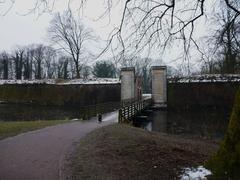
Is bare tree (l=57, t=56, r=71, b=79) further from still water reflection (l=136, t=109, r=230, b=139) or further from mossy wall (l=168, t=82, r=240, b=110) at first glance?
still water reflection (l=136, t=109, r=230, b=139)

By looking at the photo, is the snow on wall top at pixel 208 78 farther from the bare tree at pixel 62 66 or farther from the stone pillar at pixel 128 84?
the bare tree at pixel 62 66

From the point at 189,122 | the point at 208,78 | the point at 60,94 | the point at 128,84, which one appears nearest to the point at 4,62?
the point at 60,94

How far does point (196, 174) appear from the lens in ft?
25.6

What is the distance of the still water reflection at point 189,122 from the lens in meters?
31.2

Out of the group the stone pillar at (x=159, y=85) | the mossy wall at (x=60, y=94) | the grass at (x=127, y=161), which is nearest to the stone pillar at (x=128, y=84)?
the stone pillar at (x=159, y=85)

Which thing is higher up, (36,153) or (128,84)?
(128,84)

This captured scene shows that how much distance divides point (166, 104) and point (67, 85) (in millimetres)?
17149

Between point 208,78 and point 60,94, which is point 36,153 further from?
point 60,94

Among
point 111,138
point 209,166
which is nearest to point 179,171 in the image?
point 209,166

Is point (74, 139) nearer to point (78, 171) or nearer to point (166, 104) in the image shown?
point (78, 171)

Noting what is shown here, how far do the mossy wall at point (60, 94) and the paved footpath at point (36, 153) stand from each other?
3159cm

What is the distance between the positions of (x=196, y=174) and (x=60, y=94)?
46.6 metres

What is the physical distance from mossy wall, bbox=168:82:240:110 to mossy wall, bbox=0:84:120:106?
872 centimetres

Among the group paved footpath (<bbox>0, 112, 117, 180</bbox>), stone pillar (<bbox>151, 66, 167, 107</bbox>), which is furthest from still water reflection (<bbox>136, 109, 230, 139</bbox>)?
paved footpath (<bbox>0, 112, 117, 180</bbox>)
